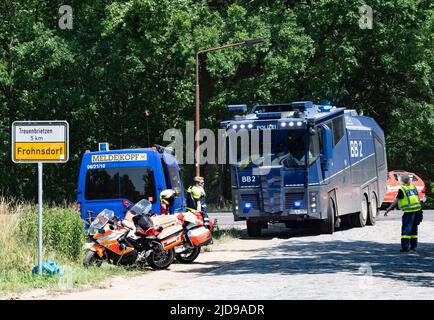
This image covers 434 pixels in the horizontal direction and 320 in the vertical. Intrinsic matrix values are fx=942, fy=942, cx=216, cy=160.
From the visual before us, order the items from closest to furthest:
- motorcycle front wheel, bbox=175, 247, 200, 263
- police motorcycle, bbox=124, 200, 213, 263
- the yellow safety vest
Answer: police motorcycle, bbox=124, 200, 213, 263 → motorcycle front wheel, bbox=175, 247, 200, 263 → the yellow safety vest

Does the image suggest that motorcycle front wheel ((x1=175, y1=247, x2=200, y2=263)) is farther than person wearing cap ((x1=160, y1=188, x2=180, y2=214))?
No

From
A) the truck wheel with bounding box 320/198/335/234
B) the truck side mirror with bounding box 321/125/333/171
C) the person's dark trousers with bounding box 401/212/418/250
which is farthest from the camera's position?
the truck wheel with bounding box 320/198/335/234

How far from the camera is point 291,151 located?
25.8 m

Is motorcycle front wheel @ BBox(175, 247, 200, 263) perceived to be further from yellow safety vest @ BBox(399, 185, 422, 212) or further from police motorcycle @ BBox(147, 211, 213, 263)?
yellow safety vest @ BBox(399, 185, 422, 212)

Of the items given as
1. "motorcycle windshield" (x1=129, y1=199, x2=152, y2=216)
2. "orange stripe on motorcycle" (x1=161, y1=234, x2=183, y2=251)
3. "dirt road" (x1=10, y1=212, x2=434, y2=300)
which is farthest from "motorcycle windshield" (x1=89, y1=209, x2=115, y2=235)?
"dirt road" (x1=10, y1=212, x2=434, y2=300)

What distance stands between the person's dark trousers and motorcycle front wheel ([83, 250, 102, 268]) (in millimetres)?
6835

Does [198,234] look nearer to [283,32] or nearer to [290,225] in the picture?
[290,225]

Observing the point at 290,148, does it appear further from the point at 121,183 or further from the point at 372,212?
the point at 372,212

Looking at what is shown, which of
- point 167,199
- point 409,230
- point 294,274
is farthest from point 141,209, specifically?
point 409,230

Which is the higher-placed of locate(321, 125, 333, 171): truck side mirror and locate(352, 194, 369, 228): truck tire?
locate(321, 125, 333, 171): truck side mirror

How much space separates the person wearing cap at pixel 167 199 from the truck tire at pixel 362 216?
10.4 metres

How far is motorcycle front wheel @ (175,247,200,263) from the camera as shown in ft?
62.6

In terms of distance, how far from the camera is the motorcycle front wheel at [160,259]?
697 inches

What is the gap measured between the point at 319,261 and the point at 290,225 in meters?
10.5
